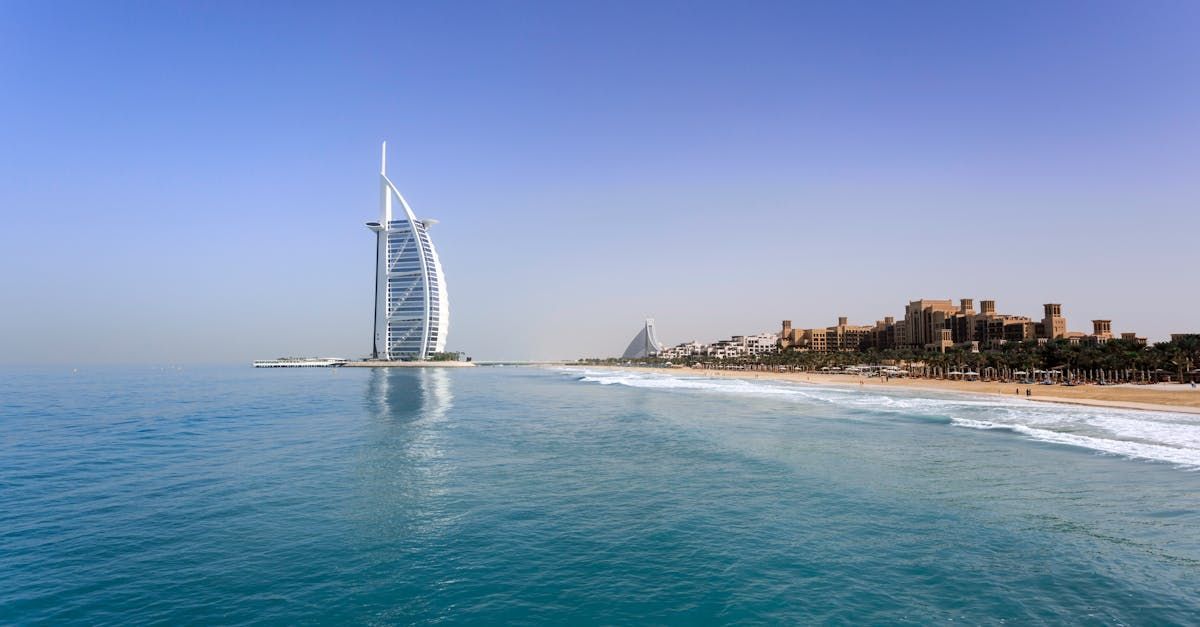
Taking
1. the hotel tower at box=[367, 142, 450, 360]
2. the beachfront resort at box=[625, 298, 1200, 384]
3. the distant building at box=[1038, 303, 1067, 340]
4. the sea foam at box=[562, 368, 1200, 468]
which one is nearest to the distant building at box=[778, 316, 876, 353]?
the beachfront resort at box=[625, 298, 1200, 384]

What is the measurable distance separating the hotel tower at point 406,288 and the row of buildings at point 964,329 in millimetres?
116649

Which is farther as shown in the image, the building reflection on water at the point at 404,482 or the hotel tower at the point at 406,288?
the hotel tower at the point at 406,288

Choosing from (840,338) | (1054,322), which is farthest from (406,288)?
(1054,322)

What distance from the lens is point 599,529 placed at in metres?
12.5

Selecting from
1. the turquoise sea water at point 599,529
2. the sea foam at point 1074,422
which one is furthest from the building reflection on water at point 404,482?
the sea foam at point 1074,422

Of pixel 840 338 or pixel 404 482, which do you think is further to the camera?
pixel 840 338

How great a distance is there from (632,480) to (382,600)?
9.20 meters

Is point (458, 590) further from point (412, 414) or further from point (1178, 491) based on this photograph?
point (412, 414)

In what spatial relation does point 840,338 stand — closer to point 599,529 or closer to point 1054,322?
point 1054,322

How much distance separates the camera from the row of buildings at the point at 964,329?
4769 inches

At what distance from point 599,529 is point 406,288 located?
160102mm

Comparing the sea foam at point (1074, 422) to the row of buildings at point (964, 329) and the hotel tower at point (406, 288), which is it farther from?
the hotel tower at point (406, 288)

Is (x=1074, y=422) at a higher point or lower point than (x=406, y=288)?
lower

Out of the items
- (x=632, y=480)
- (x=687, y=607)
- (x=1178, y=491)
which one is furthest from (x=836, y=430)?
(x=687, y=607)
